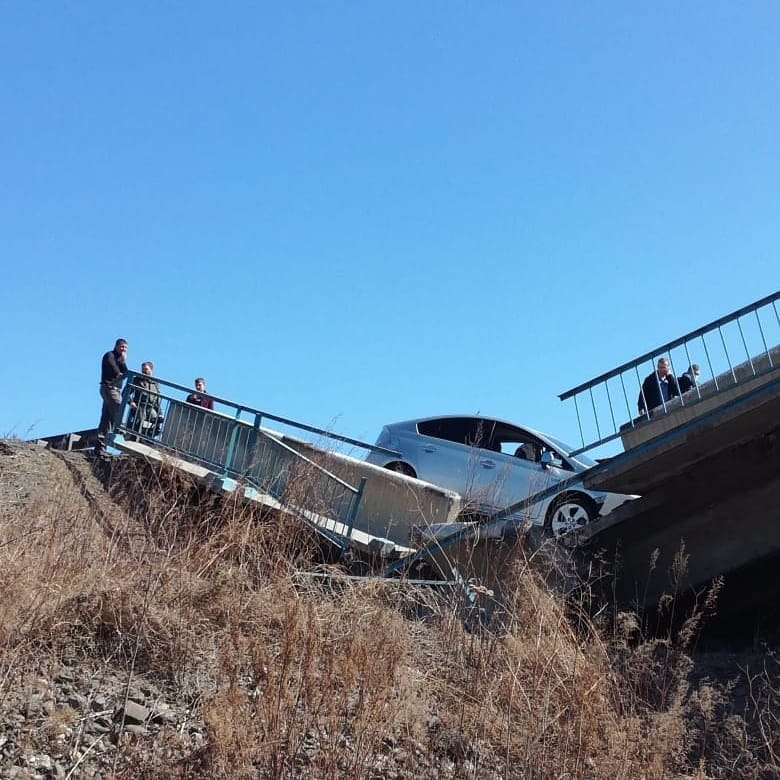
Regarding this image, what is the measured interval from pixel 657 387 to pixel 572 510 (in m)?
1.78

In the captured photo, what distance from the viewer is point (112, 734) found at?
4.88 meters

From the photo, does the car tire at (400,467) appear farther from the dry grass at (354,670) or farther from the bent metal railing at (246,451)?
the dry grass at (354,670)

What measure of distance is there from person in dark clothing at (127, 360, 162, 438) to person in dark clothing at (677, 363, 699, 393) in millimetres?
6474

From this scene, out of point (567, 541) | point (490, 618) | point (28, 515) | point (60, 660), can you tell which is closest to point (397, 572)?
point (567, 541)

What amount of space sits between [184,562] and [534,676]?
260 cm

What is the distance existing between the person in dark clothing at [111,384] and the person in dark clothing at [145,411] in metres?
0.24

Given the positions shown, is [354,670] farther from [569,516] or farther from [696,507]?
[569,516]

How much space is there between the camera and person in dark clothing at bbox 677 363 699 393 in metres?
9.83

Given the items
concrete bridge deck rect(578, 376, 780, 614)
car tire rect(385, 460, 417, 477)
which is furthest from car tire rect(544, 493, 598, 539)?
car tire rect(385, 460, 417, 477)

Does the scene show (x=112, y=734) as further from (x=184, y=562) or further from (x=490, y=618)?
(x=490, y=618)

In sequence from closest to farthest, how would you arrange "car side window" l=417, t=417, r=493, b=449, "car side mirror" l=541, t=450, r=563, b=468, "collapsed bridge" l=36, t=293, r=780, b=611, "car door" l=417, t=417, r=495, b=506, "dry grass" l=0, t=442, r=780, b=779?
1. "dry grass" l=0, t=442, r=780, b=779
2. "collapsed bridge" l=36, t=293, r=780, b=611
3. "car side mirror" l=541, t=450, r=563, b=468
4. "car door" l=417, t=417, r=495, b=506
5. "car side window" l=417, t=417, r=493, b=449

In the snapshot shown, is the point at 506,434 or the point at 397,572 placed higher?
the point at 506,434

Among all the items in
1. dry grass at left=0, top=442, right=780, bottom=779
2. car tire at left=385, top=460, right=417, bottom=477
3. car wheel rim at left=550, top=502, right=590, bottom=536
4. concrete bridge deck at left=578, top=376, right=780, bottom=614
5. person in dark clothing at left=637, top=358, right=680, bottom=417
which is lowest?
dry grass at left=0, top=442, right=780, bottom=779

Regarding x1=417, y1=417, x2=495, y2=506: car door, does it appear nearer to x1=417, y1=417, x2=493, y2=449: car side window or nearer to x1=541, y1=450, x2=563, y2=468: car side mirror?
x1=417, y1=417, x2=493, y2=449: car side window
